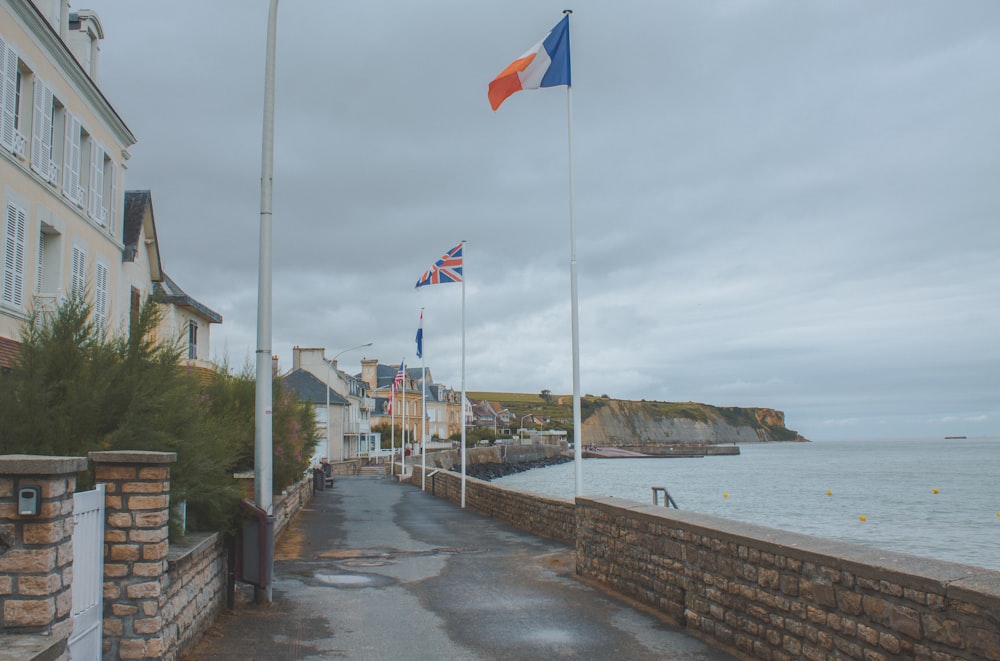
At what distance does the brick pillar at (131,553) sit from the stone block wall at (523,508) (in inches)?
401

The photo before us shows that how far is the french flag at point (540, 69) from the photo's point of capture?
1424 centimetres

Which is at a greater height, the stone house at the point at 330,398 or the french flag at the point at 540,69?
the french flag at the point at 540,69

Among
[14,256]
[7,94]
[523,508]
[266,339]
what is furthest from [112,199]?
[266,339]

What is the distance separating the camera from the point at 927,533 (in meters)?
38.0

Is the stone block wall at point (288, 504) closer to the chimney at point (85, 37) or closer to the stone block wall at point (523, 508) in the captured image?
the stone block wall at point (523, 508)

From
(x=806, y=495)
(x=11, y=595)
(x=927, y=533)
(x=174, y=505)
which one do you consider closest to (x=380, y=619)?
(x=174, y=505)

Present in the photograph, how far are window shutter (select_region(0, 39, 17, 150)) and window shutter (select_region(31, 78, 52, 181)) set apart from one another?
0.87 meters

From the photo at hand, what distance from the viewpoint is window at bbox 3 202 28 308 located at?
16.1 m

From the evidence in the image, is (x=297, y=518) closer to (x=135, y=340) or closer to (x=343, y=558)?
(x=343, y=558)

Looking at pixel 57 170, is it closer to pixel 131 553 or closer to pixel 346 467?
pixel 131 553

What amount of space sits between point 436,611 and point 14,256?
11633 mm

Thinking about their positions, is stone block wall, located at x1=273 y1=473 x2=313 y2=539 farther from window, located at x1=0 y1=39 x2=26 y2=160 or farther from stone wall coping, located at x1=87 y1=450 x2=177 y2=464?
window, located at x1=0 y1=39 x2=26 y2=160

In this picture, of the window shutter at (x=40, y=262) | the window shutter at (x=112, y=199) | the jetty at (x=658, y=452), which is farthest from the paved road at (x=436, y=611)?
the jetty at (x=658, y=452)

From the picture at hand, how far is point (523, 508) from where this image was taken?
19500mm
